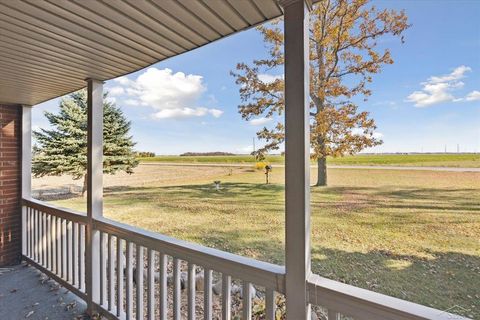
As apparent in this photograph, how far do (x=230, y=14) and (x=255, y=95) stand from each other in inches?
92.4

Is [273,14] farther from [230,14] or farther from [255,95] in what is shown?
[255,95]

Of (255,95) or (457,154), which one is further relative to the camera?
(255,95)

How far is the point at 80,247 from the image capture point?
2.67m

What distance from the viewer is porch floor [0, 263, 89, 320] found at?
7.78ft

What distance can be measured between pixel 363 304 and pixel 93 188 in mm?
2334

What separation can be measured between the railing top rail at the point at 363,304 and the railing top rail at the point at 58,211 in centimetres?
226

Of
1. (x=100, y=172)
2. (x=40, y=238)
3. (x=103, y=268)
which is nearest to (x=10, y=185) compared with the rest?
(x=40, y=238)

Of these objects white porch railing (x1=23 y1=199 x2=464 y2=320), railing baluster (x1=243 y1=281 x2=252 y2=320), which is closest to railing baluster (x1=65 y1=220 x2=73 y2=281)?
white porch railing (x1=23 y1=199 x2=464 y2=320)

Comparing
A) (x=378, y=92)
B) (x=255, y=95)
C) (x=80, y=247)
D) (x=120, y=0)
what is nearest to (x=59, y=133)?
(x=80, y=247)

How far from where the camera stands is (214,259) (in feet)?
4.88

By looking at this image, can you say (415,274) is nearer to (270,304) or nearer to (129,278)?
(270,304)

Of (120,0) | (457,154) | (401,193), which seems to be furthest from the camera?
(401,193)

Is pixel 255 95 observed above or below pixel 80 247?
above

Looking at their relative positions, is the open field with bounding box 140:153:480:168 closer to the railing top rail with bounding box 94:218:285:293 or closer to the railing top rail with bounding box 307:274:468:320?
the railing top rail with bounding box 307:274:468:320
